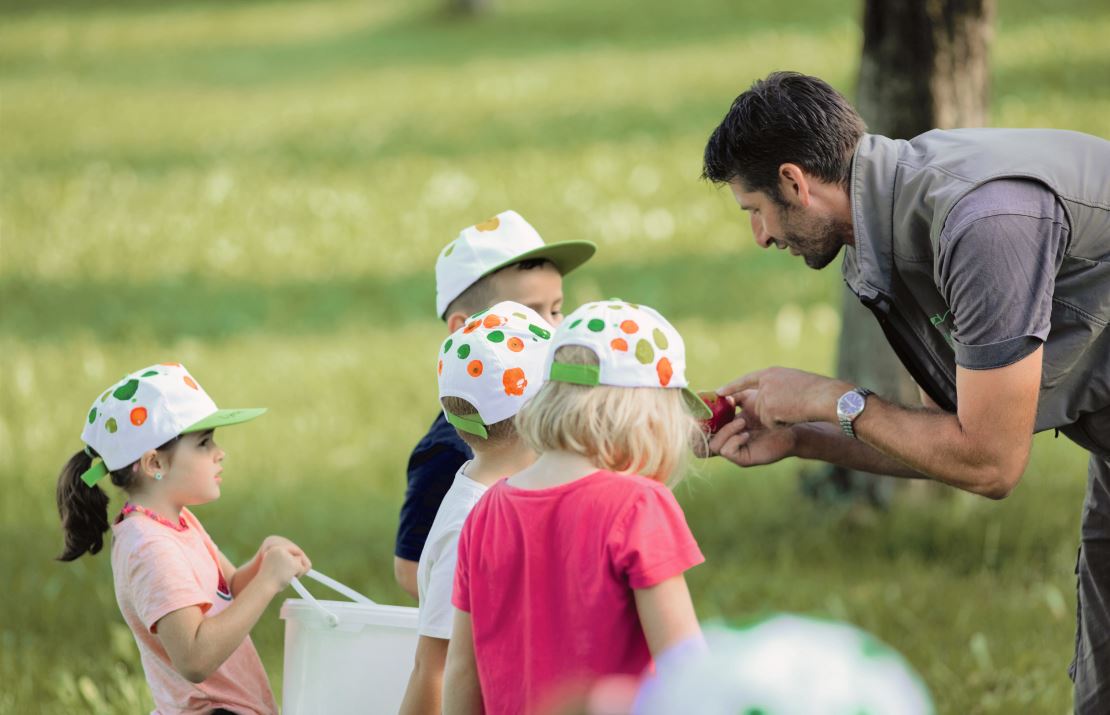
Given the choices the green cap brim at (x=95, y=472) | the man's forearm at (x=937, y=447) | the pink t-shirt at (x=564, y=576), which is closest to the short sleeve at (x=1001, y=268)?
the man's forearm at (x=937, y=447)

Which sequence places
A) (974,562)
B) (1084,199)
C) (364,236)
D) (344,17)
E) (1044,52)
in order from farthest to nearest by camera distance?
(344,17) → (1044,52) → (364,236) → (974,562) → (1084,199)

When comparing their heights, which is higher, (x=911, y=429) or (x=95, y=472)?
(x=95, y=472)

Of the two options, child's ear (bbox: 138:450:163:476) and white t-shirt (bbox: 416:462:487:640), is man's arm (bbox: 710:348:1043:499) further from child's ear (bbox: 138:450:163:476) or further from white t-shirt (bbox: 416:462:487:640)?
child's ear (bbox: 138:450:163:476)

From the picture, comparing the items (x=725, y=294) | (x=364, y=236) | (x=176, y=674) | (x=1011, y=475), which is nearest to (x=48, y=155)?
(x=364, y=236)

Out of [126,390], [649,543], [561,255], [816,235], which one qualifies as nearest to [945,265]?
[816,235]

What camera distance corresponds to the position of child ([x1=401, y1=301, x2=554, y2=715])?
2.97m

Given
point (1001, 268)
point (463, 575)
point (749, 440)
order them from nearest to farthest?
point (463, 575), point (1001, 268), point (749, 440)

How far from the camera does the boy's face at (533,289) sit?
3947mm

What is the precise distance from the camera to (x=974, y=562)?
5.72 meters

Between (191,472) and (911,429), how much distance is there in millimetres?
1726

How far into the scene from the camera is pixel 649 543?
2.49 meters

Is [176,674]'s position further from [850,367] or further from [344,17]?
[344,17]

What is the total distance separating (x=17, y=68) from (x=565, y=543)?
63.6ft

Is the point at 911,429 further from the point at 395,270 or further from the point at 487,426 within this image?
the point at 395,270
